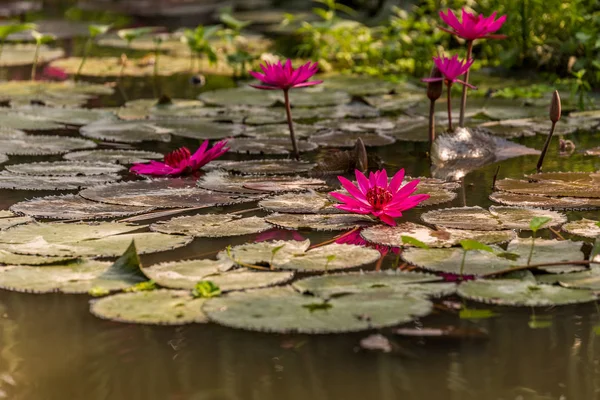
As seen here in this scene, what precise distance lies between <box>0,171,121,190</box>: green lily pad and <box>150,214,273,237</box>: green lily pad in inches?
23.1

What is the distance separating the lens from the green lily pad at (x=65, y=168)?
327 cm

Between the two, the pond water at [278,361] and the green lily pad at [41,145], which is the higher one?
the pond water at [278,361]

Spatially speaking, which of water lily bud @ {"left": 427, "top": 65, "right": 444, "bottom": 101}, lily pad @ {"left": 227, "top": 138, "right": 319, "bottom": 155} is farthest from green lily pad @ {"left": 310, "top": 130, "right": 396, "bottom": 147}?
water lily bud @ {"left": 427, "top": 65, "right": 444, "bottom": 101}

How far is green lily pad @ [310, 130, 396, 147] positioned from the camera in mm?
3801

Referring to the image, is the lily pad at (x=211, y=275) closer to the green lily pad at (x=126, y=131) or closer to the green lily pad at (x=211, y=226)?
the green lily pad at (x=211, y=226)

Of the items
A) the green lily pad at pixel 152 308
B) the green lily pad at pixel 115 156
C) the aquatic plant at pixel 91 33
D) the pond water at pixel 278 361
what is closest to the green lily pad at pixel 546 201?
the pond water at pixel 278 361

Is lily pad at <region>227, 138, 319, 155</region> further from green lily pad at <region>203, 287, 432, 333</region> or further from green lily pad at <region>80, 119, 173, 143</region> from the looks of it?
green lily pad at <region>203, 287, 432, 333</region>

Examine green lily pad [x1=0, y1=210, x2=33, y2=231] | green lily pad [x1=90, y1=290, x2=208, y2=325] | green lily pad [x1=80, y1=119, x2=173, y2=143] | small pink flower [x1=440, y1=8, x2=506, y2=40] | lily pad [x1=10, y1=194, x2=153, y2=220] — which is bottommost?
green lily pad [x1=80, y1=119, x2=173, y2=143]

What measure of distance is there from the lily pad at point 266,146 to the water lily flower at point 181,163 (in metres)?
0.40

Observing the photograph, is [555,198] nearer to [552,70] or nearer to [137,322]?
[137,322]

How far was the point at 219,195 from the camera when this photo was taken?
2.97 metres

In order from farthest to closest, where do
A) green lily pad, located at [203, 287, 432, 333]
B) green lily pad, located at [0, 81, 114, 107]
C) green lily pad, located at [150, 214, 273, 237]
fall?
green lily pad, located at [0, 81, 114, 107] < green lily pad, located at [150, 214, 273, 237] < green lily pad, located at [203, 287, 432, 333]

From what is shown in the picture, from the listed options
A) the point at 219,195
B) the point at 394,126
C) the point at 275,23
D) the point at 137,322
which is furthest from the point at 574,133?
the point at 275,23

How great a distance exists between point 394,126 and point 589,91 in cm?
128
